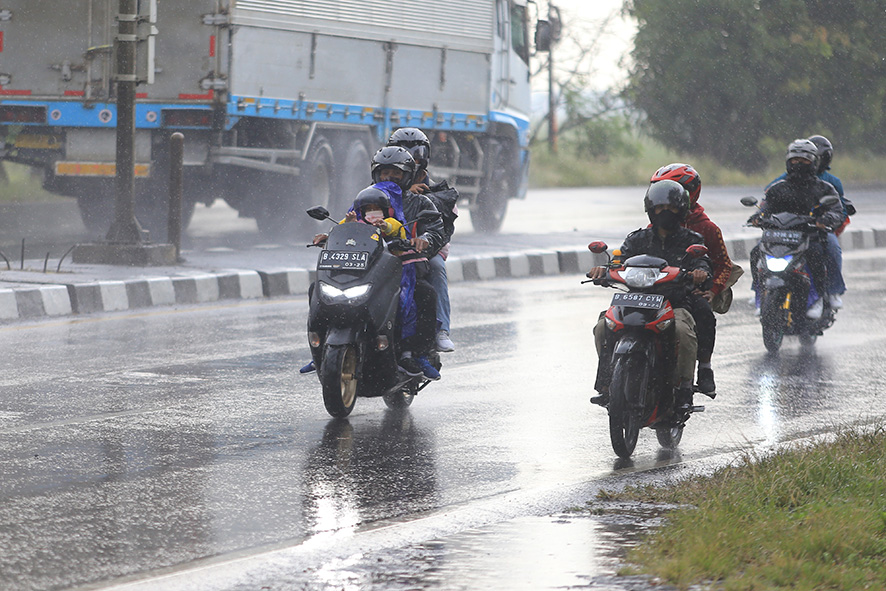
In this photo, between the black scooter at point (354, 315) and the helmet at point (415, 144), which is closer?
the black scooter at point (354, 315)

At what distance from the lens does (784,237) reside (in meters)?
11.1

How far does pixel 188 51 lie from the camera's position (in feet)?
57.9

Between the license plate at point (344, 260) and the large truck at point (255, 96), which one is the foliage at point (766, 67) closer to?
the large truck at point (255, 96)

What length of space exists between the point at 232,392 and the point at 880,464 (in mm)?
4028

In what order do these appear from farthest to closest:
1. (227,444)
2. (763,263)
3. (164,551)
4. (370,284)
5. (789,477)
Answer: (763,263) < (370,284) < (227,444) < (789,477) < (164,551)

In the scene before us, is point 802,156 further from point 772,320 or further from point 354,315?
point 354,315

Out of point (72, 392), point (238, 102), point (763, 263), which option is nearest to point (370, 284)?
point (72, 392)

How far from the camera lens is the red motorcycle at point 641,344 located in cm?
685

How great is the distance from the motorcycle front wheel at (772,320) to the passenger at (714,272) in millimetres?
3378

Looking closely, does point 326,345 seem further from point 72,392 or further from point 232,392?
point 72,392

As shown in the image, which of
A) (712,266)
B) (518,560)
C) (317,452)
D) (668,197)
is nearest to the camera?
(518,560)

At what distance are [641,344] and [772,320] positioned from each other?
419 centimetres

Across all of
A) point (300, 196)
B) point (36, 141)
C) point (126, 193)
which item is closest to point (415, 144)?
point (126, 193)

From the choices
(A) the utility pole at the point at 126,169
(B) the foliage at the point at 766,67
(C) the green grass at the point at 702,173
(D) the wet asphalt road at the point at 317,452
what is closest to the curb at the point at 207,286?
(D) the wet asphalt road at the point at 317,452
